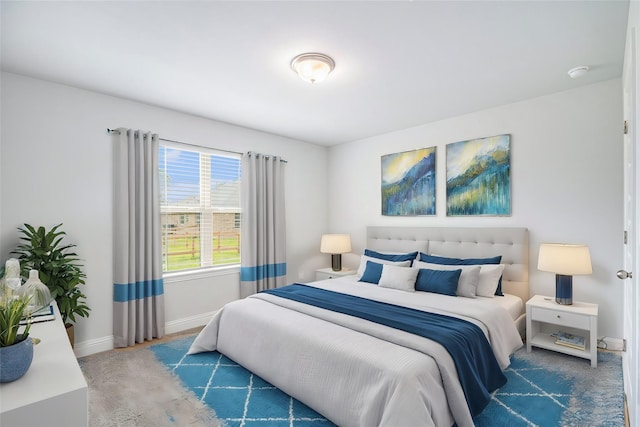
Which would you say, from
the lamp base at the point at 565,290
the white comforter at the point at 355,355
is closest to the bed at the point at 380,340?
the white comforter at the point at 355,355

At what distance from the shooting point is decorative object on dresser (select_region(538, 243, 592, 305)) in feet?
9.45

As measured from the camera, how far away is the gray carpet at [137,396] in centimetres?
213

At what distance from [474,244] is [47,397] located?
12.5 ft

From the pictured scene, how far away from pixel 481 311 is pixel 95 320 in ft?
11.8

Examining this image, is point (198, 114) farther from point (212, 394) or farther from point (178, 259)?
point (212, 394)

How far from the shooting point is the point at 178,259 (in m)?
3.95

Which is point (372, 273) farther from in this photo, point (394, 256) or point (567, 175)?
point (567, 175)

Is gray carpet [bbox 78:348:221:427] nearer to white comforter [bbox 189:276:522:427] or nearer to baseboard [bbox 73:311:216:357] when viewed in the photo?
baseboard [bbox 73:311:216:357]

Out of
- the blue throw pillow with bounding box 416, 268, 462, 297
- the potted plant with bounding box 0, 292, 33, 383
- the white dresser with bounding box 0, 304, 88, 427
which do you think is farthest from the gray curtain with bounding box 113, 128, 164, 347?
the blue throw pillow with bounding box 416, 268, 462, 297

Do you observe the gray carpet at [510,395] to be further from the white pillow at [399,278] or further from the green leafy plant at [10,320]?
the green leafy plant at [10,320]

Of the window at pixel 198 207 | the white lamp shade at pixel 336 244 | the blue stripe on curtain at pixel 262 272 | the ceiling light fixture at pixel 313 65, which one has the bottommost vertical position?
the blue stripe on curtain at pixel 262 272

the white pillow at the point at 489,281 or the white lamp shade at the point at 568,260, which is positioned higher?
the white lamp shade at the point at 568,260

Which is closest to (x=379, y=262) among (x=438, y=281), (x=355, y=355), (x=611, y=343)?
(x=438, y=281)

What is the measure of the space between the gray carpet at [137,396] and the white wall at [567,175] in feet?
11.0
